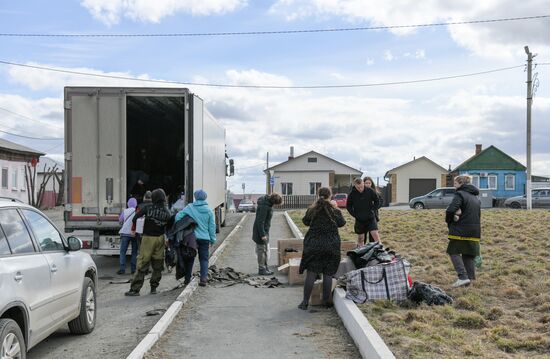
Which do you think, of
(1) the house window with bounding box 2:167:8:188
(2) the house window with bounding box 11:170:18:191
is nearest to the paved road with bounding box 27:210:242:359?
(1) the house window with bounding box 2:167:8:188

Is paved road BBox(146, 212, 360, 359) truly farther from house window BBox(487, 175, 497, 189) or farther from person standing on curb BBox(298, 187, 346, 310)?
house window BBox(487, 175, 497, 189)

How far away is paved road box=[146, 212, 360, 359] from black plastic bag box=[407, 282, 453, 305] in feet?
3.47

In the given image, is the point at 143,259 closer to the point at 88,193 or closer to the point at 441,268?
the point at 88,193

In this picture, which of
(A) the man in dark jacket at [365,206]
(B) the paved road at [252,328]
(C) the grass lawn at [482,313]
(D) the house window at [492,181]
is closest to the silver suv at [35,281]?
(B) the paved road at [252,328]

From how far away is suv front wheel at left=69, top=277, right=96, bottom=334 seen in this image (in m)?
6.99

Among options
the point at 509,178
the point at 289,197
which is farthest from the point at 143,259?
the point at 509,178

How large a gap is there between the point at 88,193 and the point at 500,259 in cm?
831

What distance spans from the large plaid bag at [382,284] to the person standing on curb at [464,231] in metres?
1.34

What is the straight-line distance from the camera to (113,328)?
24.9 feet

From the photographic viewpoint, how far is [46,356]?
6.37 meters

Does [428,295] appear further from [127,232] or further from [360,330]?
[127,232]

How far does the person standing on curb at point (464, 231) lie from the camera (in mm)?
9000

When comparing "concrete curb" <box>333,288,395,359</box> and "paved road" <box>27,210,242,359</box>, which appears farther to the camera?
"paved road" <box>27,210,242,359</box>

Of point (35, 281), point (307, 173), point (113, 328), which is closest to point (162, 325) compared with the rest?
point (113, 328)
